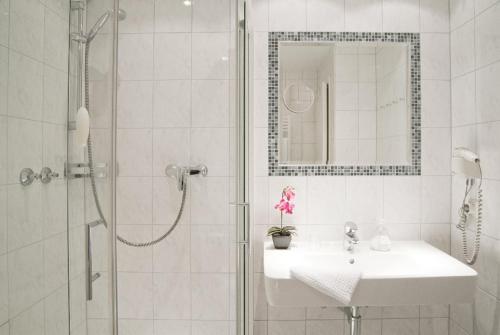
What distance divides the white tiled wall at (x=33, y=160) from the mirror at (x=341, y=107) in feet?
4.44

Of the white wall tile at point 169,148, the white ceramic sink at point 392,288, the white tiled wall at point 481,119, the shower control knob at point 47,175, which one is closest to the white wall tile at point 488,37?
the white tiled wall at point 481,119

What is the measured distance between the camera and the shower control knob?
2.36 ft

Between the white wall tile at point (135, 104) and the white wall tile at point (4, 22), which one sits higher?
the white wall tile at point (4, 22)

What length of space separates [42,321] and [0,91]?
483 mm

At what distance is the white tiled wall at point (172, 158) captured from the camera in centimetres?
86

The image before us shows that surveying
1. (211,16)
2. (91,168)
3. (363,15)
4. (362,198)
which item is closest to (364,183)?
(362,198)

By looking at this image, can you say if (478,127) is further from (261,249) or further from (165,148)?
(165,148)

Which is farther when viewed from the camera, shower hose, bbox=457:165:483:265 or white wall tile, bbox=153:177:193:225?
shower hose, bbox=457:165:483:265

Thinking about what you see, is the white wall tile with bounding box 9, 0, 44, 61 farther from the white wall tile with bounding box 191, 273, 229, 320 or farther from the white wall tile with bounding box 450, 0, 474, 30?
the white wall tile with bounding box 450, 0, 474, 30

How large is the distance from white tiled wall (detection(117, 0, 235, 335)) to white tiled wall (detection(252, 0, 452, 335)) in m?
0.79

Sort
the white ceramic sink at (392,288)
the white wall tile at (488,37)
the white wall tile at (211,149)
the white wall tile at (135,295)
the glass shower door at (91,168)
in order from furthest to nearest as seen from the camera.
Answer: the white wall tile at (488,37) → the white ceramic sink at (392,288) → the white wall tile at (211,149) → the white wall tile at (135,295) → the glass shower door at (91,168)

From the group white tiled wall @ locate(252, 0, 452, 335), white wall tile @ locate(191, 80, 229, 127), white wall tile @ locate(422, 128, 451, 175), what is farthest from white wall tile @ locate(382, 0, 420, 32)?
white wall tile @ locate(191, 80, 229, 127)

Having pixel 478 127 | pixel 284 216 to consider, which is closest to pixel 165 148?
pixel 284 216

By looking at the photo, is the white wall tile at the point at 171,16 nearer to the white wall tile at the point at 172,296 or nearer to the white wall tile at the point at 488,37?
the white wall tile at the point at 172,296
